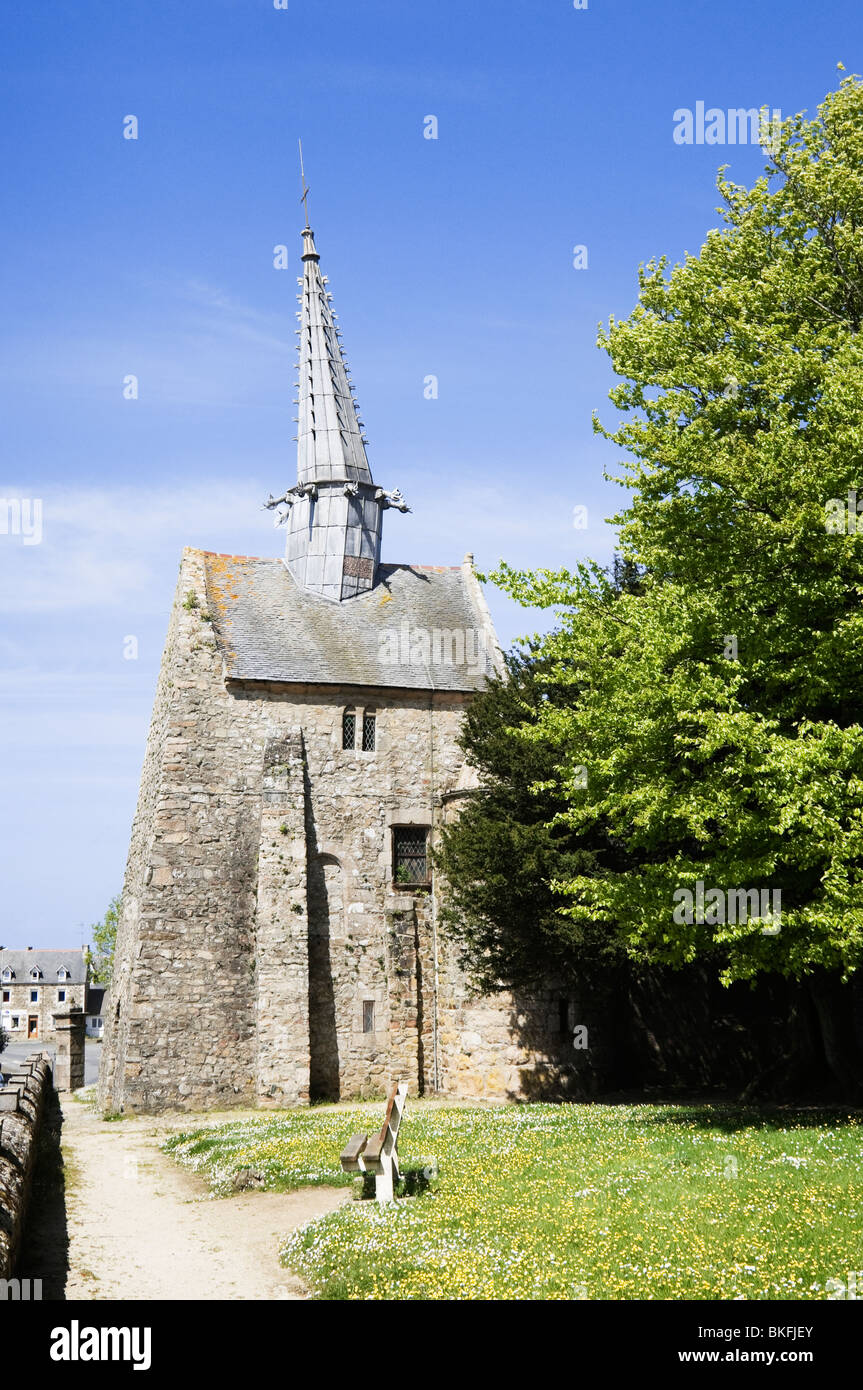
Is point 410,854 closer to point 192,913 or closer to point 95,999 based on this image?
point 192,913

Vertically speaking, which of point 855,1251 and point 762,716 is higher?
point 762,716

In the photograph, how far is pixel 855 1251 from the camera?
28.1ft

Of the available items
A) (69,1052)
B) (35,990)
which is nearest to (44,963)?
(35,990)

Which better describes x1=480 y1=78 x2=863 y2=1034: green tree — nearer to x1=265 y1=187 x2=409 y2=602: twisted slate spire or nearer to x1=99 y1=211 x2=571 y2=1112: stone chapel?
x1=99 y1=211 x2=571 y2=1112: stone chapel

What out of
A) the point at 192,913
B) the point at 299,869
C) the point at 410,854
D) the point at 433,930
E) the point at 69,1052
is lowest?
the point at 69,1052

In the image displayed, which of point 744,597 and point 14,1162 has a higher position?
point 744,597

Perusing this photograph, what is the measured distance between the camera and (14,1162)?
1182cm

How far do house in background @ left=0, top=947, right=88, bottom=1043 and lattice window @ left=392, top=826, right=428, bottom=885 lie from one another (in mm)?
65537

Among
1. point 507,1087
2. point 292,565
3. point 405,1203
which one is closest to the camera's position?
point 405,1203

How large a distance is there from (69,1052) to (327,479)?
1935 cm

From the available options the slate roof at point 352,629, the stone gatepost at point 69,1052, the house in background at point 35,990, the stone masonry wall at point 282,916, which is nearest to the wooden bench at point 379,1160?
the stone masonry wall at point 282,916
